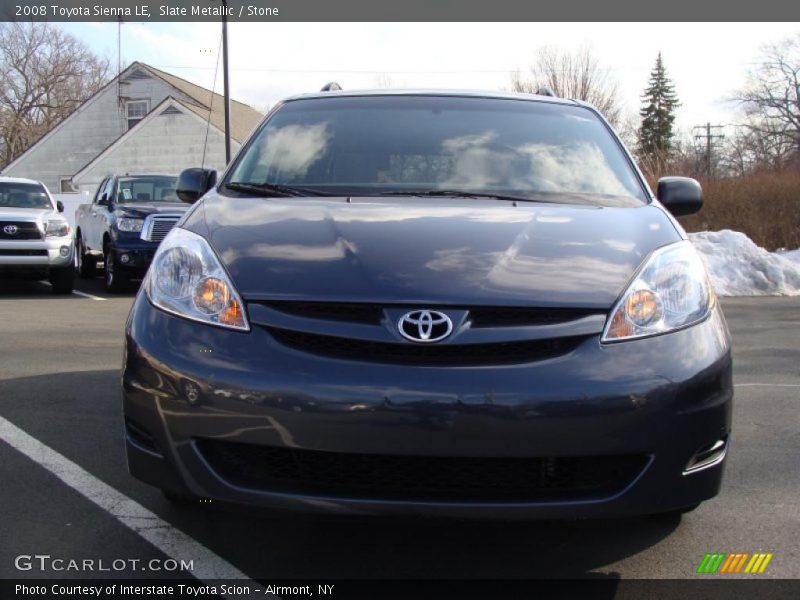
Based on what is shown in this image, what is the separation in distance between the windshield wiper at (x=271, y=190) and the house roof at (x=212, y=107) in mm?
29190

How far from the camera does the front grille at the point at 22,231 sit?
1216 centimetres

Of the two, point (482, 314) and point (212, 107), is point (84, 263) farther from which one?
point (212, 107)

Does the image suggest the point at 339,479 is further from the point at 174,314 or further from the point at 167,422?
the point at 174,314

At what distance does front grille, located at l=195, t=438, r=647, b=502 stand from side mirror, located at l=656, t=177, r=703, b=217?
1936mm

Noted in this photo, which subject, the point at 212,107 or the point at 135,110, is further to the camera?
the point at 135,110

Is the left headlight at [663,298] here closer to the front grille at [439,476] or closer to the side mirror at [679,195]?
the front grille at [439,476]

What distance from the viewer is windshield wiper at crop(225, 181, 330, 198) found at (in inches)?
141

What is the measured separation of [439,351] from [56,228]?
439 inches

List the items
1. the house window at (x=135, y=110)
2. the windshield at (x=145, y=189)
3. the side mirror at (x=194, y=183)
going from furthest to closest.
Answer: the house window at (x=135, y=110) < the windshield at (x=145, y=189) < the side mirror at (x=194, y=183)

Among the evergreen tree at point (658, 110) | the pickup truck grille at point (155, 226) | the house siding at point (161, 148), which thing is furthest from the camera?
the evergreen tree at point (658, 110)

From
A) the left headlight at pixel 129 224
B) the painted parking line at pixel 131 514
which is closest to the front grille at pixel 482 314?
the painted parking line at pixel 131 514

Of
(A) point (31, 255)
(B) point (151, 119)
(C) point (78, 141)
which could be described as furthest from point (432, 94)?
(C) point (78, 141)

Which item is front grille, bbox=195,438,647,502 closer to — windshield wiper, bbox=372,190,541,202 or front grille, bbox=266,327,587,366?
front grille, bbox=266,327,587,366

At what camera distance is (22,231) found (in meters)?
12.2
